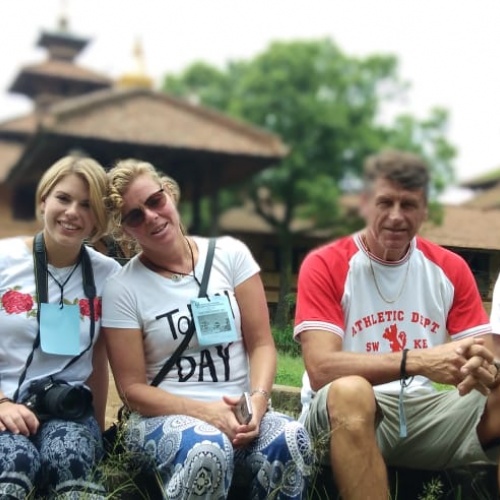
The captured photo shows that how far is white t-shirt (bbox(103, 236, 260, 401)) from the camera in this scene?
7.32 feet

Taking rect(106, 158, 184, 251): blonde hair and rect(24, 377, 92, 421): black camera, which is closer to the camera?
rect(24, 377, 92, 421): black camera

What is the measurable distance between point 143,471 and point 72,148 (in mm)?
13431

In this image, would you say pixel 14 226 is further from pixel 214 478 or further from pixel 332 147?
pixel 214 478

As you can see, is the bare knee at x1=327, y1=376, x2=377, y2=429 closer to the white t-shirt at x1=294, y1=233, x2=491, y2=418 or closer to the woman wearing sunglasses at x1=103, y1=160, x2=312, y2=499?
the woman wearing sunglasses at x1=103, y1=160, x2=312, y2=499

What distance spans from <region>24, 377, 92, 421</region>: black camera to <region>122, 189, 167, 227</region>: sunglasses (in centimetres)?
45

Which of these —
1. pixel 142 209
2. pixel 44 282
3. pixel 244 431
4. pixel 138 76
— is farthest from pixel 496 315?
pixel 138 76

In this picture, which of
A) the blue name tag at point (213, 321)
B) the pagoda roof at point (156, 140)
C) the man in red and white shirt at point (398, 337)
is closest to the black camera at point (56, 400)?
the blue name tag at point (213, 321)

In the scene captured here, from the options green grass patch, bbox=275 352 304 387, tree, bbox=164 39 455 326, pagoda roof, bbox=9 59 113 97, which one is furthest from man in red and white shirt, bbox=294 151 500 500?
pagoda roof, bbox=9 59 113 97

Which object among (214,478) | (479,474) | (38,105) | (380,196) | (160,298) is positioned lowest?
(479,474)

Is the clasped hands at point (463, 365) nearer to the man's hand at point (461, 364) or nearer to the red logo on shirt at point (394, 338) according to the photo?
the man's hand at point (461, 364)

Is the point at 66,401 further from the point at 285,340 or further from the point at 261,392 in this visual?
the point at 285,340

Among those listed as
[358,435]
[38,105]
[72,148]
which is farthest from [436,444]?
[38,105]

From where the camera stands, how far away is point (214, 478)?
6.35ft

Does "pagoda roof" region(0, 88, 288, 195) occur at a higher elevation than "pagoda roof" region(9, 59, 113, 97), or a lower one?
lower
